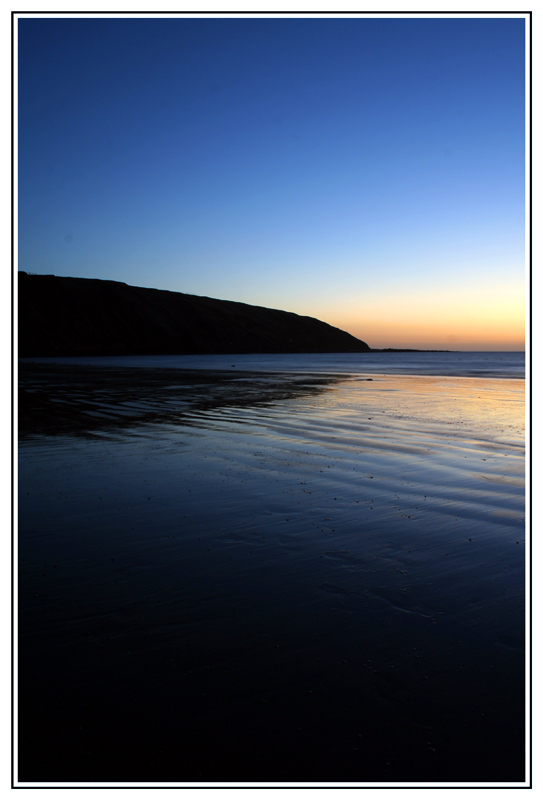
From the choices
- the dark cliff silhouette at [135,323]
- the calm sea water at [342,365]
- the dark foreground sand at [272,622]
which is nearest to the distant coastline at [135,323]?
the dark cliff silhouette at [135,323]

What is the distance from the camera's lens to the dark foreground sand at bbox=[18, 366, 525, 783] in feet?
8.15

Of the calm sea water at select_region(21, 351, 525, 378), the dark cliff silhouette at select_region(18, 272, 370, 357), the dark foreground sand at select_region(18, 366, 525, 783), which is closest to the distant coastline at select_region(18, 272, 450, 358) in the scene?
the dark cliff silhouette at select_region(18, 272, 370, 357)

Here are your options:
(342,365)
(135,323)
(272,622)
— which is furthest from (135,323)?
(272,622)

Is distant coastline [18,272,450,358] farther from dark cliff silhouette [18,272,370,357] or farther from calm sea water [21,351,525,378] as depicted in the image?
calm sea water [21,351,525,378]

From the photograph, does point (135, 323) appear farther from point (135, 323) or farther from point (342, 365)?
point (342, 365)

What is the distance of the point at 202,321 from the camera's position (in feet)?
461

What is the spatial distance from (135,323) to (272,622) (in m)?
129

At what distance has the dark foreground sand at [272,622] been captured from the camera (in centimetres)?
248

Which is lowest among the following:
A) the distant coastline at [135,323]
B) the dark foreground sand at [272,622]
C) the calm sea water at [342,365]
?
the dark foreground sand at [272,622]

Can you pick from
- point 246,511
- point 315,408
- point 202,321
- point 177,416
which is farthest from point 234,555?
point 202,321

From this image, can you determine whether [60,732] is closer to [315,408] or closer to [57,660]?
[57,660]

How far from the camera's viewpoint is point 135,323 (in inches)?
4958

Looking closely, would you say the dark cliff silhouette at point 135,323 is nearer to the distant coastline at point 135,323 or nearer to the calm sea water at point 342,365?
the distant coastline at point 135,323

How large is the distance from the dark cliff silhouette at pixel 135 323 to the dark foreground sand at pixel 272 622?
92002 mm
